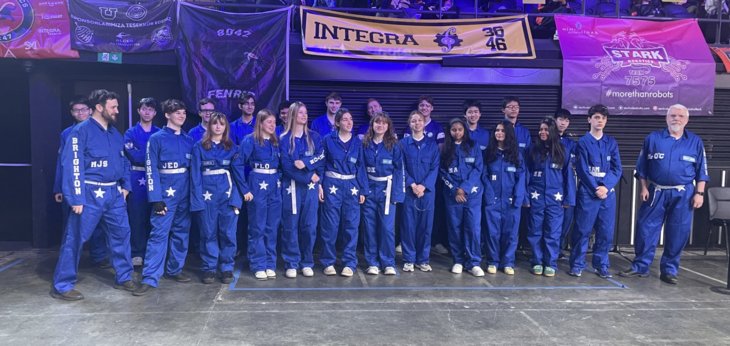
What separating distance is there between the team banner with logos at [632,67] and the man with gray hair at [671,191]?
1.59 meters

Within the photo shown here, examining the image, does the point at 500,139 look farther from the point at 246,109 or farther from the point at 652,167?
the point at 246,109

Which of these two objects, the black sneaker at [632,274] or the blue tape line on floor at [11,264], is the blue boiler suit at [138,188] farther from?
the black sneaker at [632,274]

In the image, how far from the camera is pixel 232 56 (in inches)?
296

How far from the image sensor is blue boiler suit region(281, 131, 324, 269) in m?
6.37

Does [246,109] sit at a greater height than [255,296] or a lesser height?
greater

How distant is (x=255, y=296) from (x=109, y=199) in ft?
6.00

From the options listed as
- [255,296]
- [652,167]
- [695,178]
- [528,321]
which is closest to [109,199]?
[255,296]

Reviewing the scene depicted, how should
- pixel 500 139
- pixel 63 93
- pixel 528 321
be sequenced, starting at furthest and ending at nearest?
1. pixel 63 93
2. pixel 500 139
3. pixel 528 321

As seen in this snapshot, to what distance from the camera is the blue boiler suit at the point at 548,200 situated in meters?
6.73

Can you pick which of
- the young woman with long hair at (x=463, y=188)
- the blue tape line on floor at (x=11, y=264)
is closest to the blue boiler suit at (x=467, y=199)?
the young woman with long hair at (x=463, y=188)

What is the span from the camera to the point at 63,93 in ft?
26.6

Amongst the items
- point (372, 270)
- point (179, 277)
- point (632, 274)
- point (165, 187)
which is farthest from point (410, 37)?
point (179, 277)

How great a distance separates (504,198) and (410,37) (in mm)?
2758

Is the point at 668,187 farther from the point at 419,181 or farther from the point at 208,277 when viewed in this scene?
the point at 208,277
